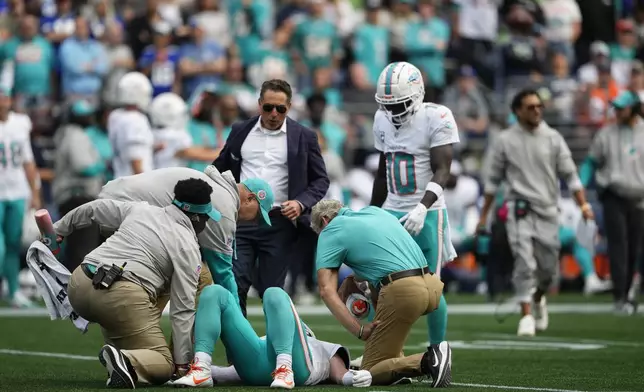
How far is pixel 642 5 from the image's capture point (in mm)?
25531

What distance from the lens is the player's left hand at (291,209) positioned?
10.4 meters

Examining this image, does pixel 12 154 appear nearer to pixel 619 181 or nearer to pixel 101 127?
pixel 101 127

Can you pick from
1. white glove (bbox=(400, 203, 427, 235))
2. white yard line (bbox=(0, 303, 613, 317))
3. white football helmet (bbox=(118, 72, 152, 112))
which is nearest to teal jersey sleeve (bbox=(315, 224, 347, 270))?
white glove (bbox=(400, 203, 427, 235))

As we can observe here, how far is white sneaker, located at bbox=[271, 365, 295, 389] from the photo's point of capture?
8.06m

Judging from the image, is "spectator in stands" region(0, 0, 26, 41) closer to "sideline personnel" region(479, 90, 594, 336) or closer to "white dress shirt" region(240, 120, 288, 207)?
"sideline personnel" region(479, 90, 594, 336)

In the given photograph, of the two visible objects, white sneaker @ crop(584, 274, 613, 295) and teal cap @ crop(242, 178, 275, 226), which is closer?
teal cap @ crop(242, 178, 275, 226)

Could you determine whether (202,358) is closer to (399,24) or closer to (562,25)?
(399,24)

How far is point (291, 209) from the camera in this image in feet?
34.0

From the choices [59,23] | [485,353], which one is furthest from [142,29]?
[485,353]

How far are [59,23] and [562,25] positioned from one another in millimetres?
9505

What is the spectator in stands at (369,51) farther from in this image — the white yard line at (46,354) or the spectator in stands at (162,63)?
the white yard line at (46,354)

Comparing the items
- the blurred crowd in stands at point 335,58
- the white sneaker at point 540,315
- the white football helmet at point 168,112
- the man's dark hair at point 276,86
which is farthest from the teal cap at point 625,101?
the man's dark hair at point 276,86

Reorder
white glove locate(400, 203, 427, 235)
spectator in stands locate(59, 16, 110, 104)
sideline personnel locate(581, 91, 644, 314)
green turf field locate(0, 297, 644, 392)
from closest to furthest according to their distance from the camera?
green turf field locate(0, 297, 644, 392), white glove locate(400, 203, 427, 235), sideline personnel locate(581, 91, 644, 314), spectator in stands locate(59, 16, 110, 104)

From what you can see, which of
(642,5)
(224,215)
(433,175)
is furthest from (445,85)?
(224,215)
